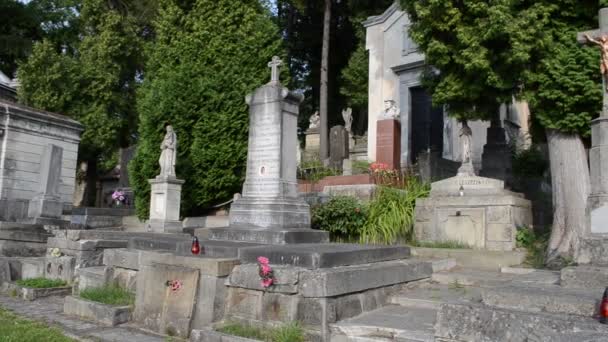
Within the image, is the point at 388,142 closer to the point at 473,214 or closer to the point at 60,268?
the point at 473,214

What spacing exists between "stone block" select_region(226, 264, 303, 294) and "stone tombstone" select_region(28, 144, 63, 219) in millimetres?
8192

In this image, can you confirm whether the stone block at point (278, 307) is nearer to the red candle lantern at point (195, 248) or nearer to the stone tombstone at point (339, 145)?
the red candle lantern at point (195, 248)

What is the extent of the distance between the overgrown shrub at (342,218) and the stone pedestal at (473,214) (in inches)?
46.5

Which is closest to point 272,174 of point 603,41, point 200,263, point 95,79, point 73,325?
point 200,263

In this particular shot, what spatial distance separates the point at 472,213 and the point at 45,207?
31.4 ft

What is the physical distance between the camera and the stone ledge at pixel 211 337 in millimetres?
4754

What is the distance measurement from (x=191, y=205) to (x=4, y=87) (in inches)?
500

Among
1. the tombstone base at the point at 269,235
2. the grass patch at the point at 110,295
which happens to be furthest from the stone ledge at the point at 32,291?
the tombstone base at the point at 269,235

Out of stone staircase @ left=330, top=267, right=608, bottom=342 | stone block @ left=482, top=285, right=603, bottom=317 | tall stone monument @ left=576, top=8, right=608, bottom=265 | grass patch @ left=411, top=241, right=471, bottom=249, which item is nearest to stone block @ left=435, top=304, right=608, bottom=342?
stone staircase @ left=330, top=267, right=608, bottom=342

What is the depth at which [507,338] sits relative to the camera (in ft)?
11.5

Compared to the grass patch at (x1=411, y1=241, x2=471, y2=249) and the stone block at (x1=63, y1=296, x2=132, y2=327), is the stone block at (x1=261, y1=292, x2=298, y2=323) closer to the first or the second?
the stone block at (x1=63, y1=296, x2=132, y2=327)

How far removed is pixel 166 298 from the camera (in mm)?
5754

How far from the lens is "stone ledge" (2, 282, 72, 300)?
7869 millimetres

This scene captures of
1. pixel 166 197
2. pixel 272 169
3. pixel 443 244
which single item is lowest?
pixel 443 244
